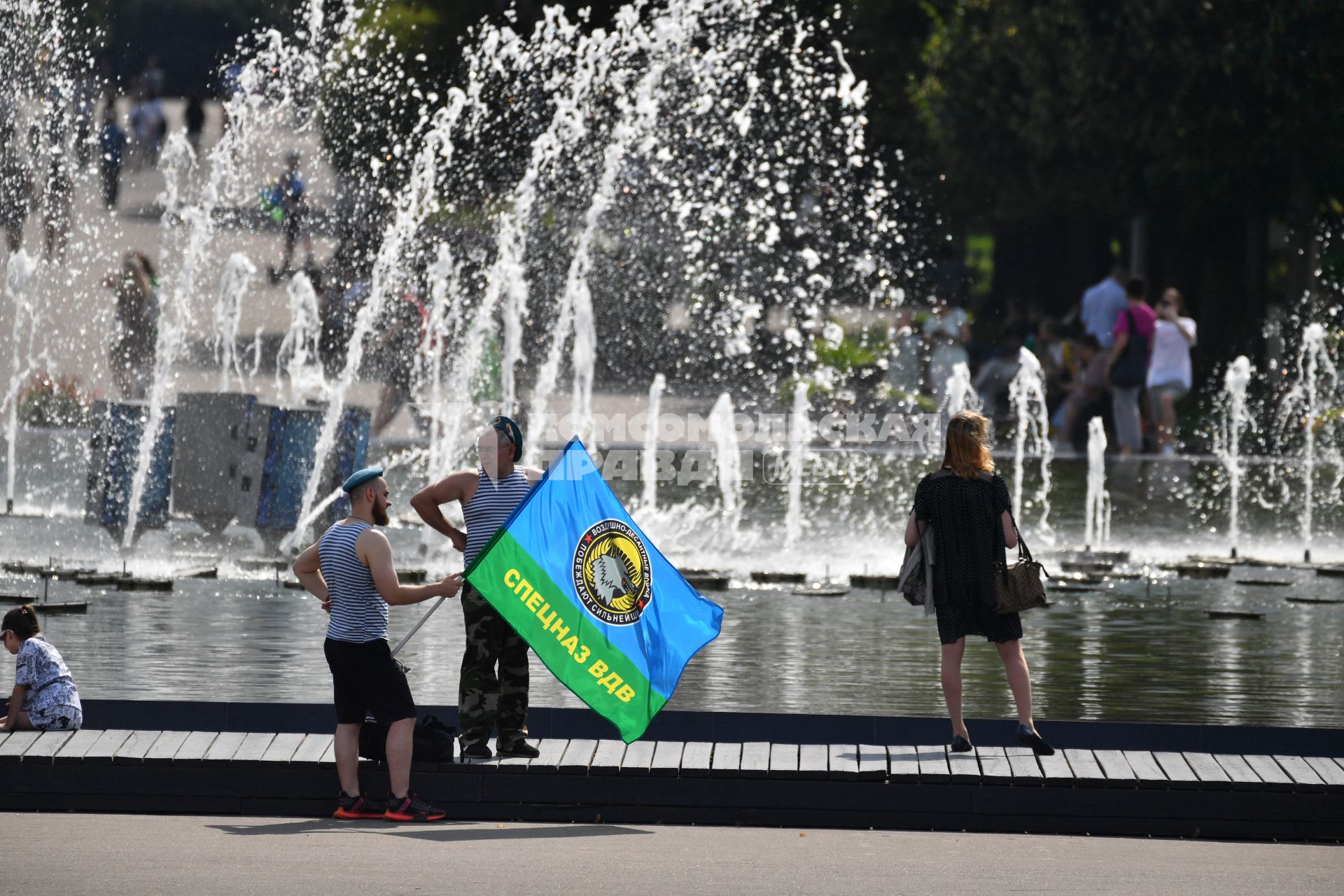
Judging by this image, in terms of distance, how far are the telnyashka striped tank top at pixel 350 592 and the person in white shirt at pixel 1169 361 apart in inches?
626

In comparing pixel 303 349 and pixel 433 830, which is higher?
pixel 303 349

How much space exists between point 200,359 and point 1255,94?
13987 millimetres

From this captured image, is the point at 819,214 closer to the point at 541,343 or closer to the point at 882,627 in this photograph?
the point at 541,343

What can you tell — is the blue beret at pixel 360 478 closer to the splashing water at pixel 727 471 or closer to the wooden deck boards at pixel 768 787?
the wooden deck boards at pixel 768 787

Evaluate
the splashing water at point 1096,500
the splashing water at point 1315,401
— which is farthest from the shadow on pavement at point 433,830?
the splashing water at point 1315,401

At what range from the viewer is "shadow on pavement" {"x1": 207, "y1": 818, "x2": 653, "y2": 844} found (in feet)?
21.7

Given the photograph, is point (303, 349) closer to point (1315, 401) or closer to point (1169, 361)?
point (1169, 361)

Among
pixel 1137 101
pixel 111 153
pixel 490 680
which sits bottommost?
pixel 490 680

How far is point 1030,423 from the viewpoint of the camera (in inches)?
964

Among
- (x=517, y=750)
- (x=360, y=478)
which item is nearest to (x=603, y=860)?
(x=517, y=750)

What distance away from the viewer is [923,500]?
25.0 ft

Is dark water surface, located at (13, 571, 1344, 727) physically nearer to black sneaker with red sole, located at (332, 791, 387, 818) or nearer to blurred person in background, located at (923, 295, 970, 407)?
black sneaker with red sole, located at (332, 791, 387, 818)

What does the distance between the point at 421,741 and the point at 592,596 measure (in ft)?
2.48

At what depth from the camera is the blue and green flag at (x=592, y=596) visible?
7.24 meters
